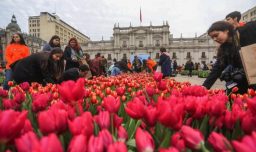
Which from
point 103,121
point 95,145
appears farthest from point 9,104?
point 95,145

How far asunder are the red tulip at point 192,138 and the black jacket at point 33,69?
381cm

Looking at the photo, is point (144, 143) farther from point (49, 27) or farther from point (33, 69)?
point (49, 27)

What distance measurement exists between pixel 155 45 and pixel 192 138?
74.1m

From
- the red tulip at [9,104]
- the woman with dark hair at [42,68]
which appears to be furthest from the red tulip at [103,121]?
the woman with dark hair at [42,68]

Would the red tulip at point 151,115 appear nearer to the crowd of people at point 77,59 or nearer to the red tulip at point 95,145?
the red tulip at point 95,145

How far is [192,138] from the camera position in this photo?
0.77 meters

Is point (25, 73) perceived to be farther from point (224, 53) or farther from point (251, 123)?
point (251, 123)

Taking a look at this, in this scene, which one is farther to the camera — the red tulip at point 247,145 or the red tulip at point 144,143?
the red tulip at point 144,143

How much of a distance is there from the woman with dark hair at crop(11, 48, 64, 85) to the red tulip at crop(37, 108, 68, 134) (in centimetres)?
344

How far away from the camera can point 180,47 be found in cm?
7425

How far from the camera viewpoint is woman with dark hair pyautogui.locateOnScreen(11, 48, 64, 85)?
4.35m

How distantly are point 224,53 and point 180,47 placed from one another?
7210cm

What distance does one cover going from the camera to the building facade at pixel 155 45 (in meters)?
74.2

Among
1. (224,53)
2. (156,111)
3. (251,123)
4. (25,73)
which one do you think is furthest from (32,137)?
(25,73)
